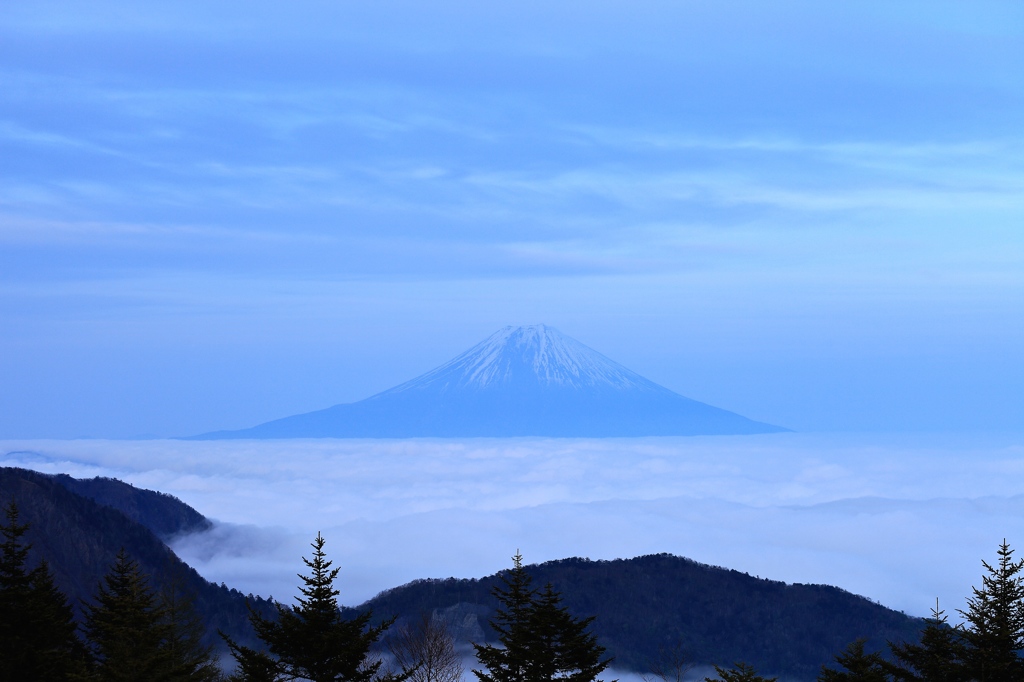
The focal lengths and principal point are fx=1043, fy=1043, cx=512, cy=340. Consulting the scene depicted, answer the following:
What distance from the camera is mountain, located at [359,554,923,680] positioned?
16525 centimetres

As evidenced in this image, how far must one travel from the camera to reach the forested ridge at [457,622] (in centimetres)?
2392

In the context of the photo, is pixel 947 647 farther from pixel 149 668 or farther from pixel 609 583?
pixel 609 583

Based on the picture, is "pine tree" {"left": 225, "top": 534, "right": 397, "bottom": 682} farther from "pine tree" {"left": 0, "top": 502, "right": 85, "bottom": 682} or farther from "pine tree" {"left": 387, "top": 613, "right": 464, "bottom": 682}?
"pine tree" {"left": 0, "top": 502, "right": 85, "bottom": 682}

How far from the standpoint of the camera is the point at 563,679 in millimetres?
23938

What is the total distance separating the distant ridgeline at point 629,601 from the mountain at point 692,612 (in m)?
0.22

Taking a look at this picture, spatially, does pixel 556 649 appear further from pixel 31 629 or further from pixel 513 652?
pixel 31 629

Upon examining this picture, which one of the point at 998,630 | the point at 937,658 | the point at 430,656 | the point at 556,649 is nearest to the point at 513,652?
the point at 556,649

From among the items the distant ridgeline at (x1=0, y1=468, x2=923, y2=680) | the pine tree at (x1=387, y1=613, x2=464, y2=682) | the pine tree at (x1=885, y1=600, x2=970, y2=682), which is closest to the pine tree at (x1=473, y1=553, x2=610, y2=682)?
the pine tree at (x1=387, y1=613, x2=464, y2=682)

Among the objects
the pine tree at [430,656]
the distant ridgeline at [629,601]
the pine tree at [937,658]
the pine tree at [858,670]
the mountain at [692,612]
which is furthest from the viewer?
the mountain at [692,612]

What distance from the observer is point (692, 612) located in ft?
582

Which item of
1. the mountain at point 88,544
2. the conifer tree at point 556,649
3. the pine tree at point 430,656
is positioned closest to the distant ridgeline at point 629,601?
the mountain at point 88,544

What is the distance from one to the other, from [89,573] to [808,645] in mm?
110413

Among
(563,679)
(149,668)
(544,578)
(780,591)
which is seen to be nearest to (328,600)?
(149,668)

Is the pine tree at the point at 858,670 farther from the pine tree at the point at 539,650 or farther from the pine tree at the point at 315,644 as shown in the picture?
the pine tree at the point at 315,644
